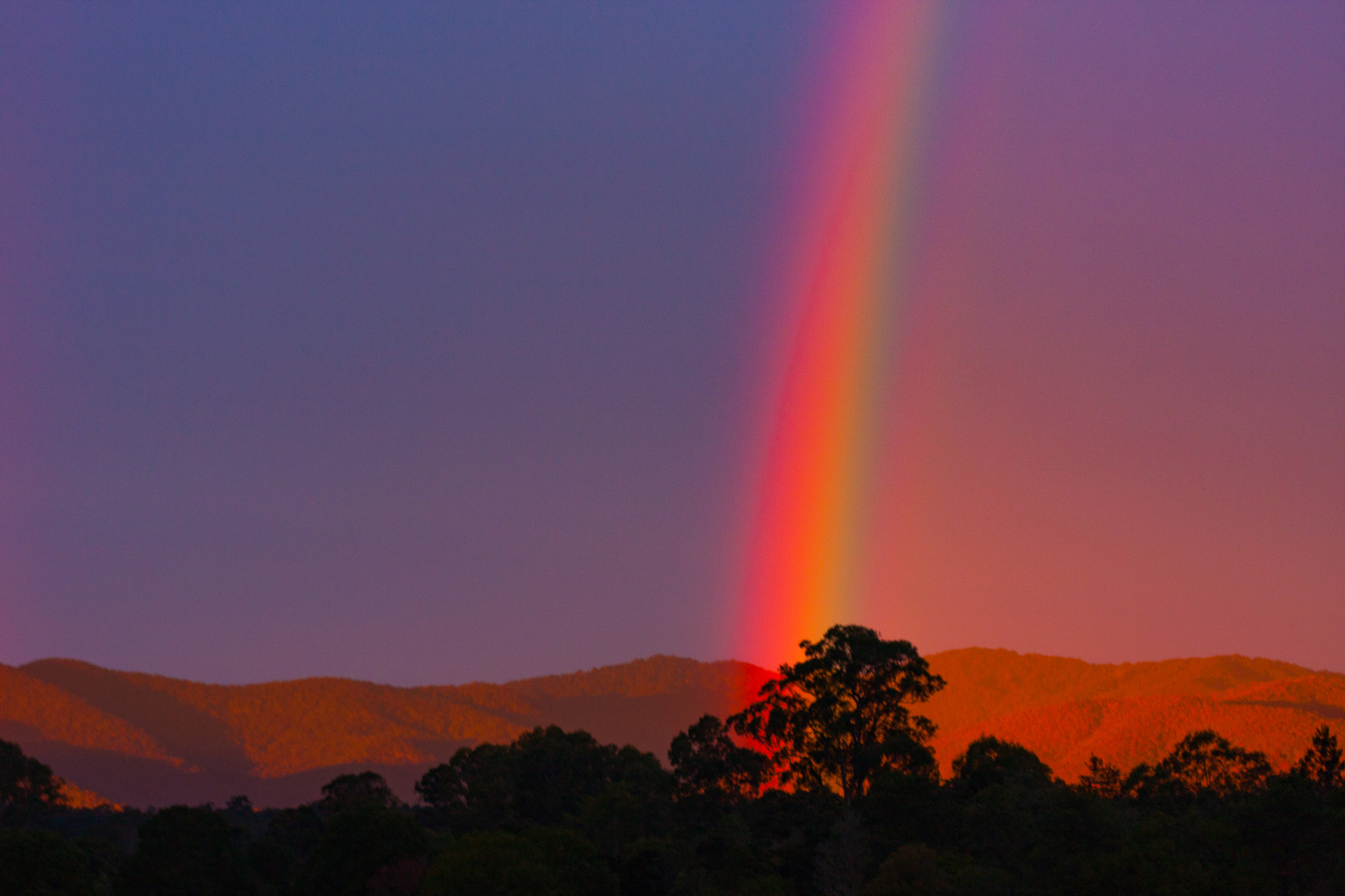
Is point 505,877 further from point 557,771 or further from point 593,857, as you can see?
point 557,771

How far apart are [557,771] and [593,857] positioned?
161 ft

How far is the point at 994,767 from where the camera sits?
332 ft

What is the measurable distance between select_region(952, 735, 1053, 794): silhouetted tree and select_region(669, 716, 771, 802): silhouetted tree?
17508 millimetres

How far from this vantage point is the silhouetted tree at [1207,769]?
134 m

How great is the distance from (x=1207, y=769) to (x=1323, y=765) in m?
30.3

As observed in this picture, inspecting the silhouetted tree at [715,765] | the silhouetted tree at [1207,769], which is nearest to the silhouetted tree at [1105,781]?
the silhouetted tree at [1207,769]

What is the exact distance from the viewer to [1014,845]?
253ft

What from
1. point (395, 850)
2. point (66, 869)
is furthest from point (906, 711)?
point (66, 869)

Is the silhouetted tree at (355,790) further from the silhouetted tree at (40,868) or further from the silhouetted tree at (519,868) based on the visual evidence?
the silhouetted tree at (519,868)

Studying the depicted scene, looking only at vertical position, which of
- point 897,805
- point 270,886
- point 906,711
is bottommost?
point 270,886

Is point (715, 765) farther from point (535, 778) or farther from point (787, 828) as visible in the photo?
point (535, 778)

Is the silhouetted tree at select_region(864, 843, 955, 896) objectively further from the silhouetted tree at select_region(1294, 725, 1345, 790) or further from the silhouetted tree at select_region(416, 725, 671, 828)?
the silhouetted tree at select_region(416, 725, 671, 828)

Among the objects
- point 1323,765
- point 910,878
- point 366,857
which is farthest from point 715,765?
point 1323,765

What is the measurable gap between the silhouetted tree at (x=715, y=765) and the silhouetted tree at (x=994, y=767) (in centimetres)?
1751
